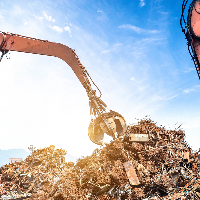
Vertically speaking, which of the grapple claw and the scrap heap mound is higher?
the grapple claw

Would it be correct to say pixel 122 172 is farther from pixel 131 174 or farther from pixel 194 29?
pixel 194 29

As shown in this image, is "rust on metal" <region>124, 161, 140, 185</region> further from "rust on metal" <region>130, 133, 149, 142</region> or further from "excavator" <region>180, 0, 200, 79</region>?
"excavator" <region>180, 0, 200, 79</region>

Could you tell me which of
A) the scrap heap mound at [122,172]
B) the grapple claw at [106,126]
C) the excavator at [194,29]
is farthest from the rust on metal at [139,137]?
the excavator at [194,29]

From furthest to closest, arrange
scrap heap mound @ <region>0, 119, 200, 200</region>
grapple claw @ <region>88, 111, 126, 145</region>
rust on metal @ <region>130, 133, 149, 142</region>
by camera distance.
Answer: rust on metal @ <region>130, 133, 149, 142</region>, grapple claw @ <region>88, 111, 126, 145</region>, scrap heap mound @ <region>0, 119, 200, 200</region>

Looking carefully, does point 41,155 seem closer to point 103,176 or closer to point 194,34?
point 103,176

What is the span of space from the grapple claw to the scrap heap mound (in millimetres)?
426

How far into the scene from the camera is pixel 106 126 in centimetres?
473

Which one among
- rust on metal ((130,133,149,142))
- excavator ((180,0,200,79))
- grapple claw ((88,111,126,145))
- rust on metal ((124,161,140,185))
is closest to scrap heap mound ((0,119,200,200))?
rust on metal ((124,161,140,185))

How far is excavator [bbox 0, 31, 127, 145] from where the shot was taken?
4.50 metres

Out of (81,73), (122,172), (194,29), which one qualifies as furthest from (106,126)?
(194,29)

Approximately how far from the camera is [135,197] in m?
3.71

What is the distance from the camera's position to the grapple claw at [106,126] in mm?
4652

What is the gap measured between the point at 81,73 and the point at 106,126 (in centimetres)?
229

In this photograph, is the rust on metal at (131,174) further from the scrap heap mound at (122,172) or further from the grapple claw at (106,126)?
the grapple claw at (106,126)
